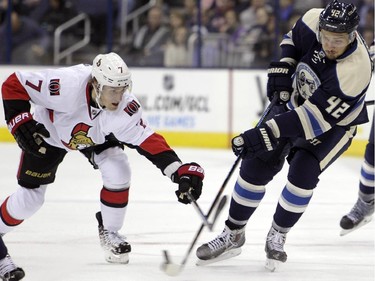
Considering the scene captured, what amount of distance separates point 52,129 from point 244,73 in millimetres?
4379

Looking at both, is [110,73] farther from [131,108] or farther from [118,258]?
[118,258]

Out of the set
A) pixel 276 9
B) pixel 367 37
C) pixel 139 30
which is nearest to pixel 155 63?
pixel 139 30

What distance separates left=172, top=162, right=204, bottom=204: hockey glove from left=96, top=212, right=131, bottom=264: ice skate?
467mm

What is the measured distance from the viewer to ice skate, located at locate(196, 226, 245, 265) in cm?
372

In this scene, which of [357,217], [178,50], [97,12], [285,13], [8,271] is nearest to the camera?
[8,271]

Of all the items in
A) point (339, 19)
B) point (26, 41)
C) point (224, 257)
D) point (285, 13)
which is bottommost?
A: point (26, 41)

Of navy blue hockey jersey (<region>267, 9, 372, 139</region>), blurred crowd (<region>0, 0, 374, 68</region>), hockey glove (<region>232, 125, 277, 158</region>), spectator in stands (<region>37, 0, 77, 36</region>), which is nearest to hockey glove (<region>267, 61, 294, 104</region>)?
navy blue hockey jersey (<region>267, 9, 372, 139</region>)

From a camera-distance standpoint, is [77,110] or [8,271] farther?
[77,110]

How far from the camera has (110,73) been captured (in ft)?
10.7

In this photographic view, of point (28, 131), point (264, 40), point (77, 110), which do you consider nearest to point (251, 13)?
point (264, 40)

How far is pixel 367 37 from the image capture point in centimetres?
761

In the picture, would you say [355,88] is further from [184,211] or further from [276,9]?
[276,9]

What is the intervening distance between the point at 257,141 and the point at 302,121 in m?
0.20

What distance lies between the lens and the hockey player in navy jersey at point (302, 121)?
11.2 feet
